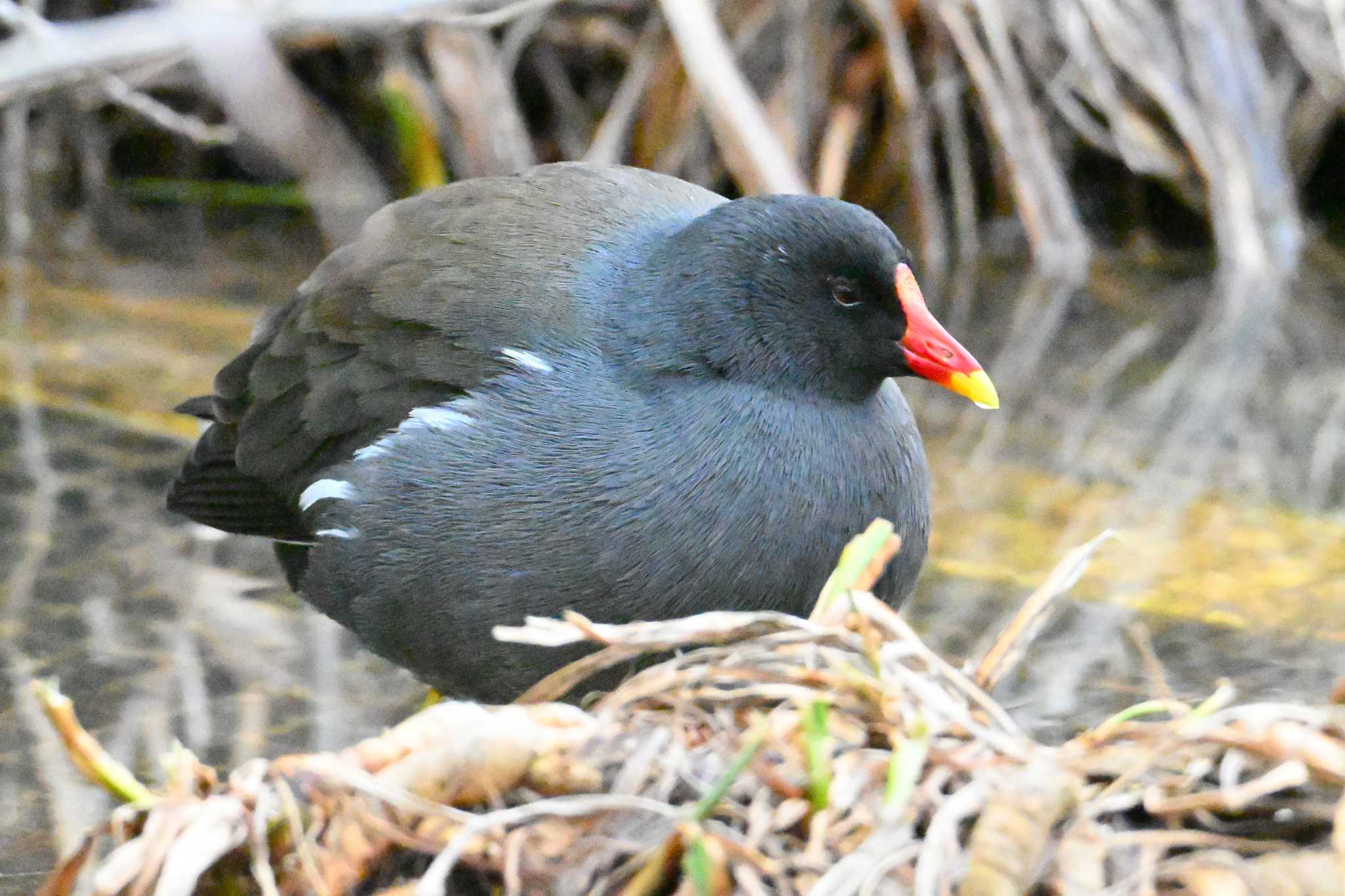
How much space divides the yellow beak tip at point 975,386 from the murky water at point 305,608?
48 cm

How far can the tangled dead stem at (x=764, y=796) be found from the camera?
156 centimetres

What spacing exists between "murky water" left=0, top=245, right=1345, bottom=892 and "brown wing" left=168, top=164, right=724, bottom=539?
0.29m

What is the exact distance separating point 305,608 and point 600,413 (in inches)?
44.5

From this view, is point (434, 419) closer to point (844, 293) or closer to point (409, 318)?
point (409, 318)

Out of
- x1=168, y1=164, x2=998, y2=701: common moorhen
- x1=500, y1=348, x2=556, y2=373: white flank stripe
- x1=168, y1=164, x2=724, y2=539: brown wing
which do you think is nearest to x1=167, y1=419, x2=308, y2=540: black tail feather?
x1=168, y1=164, x2=724, y2=539: brown wing

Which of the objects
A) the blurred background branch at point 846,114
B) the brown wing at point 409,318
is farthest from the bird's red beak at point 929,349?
the blurred background branch at point 846,114

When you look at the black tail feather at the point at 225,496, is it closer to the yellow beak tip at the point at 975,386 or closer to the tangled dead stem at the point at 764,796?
the yellow beak tip at the point at 975,386

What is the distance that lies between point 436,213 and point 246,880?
4.58 ft

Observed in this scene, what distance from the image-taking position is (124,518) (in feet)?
12.1

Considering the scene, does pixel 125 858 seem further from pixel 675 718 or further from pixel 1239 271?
pixel 1239 271

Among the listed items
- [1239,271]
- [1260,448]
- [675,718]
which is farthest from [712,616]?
[1239,271]

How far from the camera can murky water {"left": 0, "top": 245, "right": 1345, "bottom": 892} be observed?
111 inches

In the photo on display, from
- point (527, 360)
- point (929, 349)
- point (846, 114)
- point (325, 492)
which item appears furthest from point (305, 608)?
point (846, 114)

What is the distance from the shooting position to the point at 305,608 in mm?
3354
